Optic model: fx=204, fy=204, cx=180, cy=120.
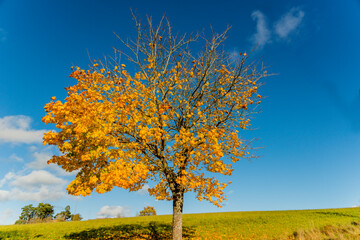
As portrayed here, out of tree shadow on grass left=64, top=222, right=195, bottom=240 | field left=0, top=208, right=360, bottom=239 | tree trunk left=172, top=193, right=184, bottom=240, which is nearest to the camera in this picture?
tree trunk left=172, top=193, right=184, bottom=240

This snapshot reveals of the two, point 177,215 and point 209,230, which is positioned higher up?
point 177,215

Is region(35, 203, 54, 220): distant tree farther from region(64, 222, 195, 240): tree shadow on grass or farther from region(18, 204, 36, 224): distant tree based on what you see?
region(64, 222, 195, 240): tree shadow on grass

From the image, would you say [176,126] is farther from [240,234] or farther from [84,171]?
[240,234]

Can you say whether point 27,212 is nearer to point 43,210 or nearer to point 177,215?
point 43,210

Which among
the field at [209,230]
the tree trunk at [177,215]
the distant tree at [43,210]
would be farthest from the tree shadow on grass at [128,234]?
the distant tree at [43,210]

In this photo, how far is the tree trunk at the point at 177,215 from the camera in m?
11.8

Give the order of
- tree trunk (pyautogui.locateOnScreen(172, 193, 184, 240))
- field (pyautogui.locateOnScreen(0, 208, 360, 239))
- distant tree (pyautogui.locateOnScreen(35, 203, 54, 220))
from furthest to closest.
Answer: distant tree (pyautogui.locateOnScreen(35, 203, 54, 220)) < field (pyautogui.locateOnScreen(0, 208, 360, 239)) < tree trunk (pyautogui.locateOnScreen(172, 193, 184, 240))

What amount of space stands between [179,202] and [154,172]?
234 centimetres

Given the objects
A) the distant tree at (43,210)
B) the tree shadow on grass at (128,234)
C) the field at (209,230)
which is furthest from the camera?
the distant tree at (43,210)

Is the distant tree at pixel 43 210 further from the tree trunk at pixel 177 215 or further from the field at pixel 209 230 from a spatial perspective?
the tree trunk at pixel 177 215

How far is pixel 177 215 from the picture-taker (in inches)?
474

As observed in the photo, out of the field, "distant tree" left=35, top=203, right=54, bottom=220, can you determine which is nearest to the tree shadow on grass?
the field

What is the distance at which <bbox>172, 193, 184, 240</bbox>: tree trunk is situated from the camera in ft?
38.7

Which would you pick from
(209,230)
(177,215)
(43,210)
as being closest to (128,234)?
(209,230)
